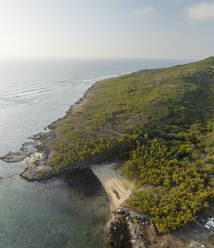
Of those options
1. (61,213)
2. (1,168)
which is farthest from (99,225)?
(1,168)

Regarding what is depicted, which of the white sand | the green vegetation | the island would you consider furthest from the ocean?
the green vegetation

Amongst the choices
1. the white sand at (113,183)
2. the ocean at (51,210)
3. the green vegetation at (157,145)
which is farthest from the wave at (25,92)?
the white sand at (113,183)

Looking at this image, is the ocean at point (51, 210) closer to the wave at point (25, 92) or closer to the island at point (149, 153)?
the island at point (149, 153)

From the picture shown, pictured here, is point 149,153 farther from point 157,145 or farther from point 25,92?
point 25,92

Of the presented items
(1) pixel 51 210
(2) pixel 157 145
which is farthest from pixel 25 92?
(1) pixel 51 210

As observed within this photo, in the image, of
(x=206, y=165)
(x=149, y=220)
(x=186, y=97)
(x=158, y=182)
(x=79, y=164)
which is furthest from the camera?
(x=186, y=97)

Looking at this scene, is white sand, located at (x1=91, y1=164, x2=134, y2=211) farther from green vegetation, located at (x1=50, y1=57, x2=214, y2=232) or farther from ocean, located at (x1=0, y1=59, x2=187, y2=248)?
green vegetation, located at (x1=50, y1=57, x2=214, y2=232)

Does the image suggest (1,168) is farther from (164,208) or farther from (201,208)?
(201,208)
